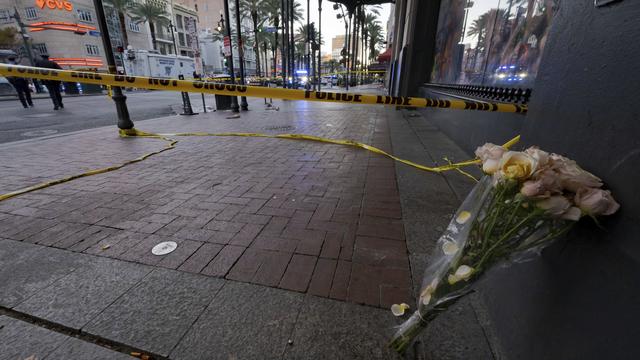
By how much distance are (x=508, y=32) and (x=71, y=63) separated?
193 feet

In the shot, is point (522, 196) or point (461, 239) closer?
point (522, 196)

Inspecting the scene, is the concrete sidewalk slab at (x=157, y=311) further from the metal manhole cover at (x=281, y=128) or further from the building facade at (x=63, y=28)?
the building facade at (x=63, y=28)

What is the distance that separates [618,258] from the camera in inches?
35.6

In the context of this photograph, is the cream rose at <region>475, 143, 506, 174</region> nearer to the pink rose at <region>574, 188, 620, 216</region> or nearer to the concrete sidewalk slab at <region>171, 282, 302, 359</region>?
the pink rose at <region>574, 188, 620, 216</region>

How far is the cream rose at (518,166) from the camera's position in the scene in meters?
0.95

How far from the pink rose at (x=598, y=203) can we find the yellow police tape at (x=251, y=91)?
2542mm

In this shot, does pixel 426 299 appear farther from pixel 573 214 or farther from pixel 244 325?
pixel 244 325

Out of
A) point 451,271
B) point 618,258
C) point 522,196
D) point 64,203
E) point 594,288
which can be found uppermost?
point 522,196

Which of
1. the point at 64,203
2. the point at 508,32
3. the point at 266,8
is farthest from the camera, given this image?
the point at 266,8

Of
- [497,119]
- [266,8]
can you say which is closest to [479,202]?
[497,119]

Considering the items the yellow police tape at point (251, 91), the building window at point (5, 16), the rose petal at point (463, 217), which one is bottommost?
the rose petal at point (463, 217)

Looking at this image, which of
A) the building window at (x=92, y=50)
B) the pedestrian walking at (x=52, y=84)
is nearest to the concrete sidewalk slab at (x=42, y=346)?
the pedestrian walking at (x=52, y=84)

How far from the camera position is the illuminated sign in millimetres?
38938

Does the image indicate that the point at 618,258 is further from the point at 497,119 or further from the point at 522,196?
the point at 497,119
